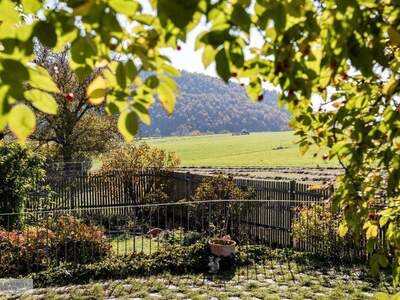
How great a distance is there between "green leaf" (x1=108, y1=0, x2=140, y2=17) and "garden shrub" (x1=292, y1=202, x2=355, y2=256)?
8.43 meters

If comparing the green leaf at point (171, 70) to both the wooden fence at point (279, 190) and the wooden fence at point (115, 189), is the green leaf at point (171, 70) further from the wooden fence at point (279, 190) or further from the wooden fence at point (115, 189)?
the wooden fence at point (115, 189)

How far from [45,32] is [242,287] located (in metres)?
6.98

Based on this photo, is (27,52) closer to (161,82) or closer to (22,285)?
(161,82)

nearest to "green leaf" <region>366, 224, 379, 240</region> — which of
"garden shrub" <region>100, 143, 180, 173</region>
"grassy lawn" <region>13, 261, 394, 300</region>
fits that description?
"grassy lawn" <region>13, 261, 394, 300</region>

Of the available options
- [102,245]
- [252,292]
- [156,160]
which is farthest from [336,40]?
[156,160]

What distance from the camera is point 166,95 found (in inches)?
53.6

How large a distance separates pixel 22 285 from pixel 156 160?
10662 mm

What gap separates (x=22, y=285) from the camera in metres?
7.64

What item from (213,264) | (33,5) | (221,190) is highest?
(33,5)

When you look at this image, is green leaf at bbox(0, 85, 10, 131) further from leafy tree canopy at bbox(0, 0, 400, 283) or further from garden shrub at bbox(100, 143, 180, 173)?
garden shrub at bbox(100, 143, 180, 173)

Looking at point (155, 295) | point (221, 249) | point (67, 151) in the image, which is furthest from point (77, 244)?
point (67, 151)

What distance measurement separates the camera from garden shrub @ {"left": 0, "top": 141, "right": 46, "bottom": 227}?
11.7m

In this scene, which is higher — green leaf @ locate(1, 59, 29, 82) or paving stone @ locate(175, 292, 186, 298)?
green leaf @ locate(1, 59, 29, 82)

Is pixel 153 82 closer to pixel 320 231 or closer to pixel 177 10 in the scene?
pixel 177 10
